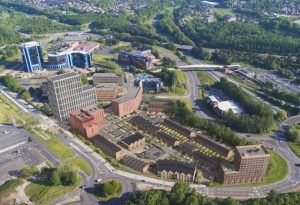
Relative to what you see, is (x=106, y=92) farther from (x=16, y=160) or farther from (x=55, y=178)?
(x=55, y=178)

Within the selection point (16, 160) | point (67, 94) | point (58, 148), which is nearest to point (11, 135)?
point (16, 160)

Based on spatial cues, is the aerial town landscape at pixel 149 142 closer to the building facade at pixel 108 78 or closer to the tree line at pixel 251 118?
the tree line at pixel 251 118

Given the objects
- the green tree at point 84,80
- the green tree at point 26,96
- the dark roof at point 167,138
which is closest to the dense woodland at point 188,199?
the dark roof at point 167,138

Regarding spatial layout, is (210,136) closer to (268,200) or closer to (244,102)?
(244,102)

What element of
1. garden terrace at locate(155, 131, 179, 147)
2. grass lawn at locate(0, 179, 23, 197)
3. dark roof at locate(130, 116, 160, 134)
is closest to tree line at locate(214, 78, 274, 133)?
garden terrace at locate(155, 131, 179, 147)

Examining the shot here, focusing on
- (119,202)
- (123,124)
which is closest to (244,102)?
(123,124)

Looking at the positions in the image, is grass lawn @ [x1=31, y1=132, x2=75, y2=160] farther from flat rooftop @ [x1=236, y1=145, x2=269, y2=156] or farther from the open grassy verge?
flat rooftop @ [x1=236, y1=145, x2=269, y2=156]
